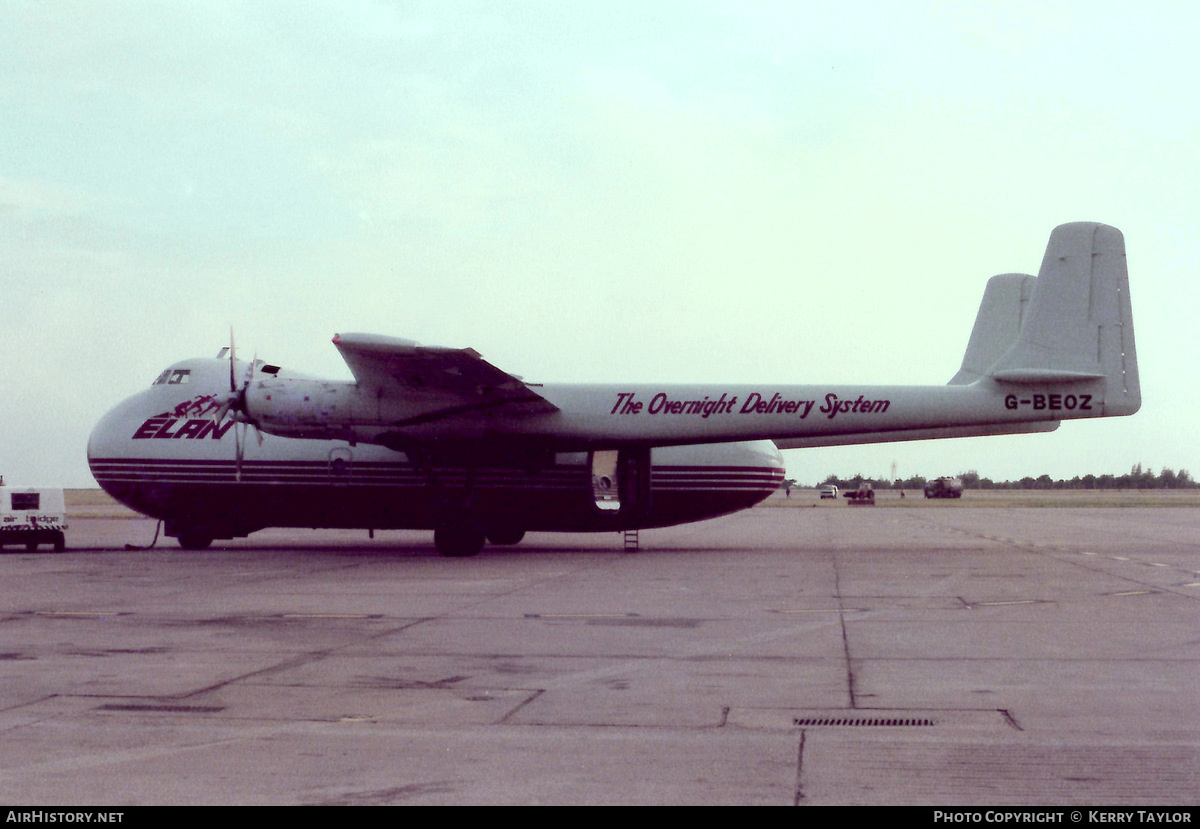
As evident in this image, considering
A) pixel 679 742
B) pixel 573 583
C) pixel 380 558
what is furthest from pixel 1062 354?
pixel 679 742

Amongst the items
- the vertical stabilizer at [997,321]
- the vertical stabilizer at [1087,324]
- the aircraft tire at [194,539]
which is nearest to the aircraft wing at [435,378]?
the aircraft tire at [194,539]

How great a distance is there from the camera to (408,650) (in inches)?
505

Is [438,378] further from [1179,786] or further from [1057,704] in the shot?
[1179,786]

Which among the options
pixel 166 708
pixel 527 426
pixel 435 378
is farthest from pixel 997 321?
pixel 166 708

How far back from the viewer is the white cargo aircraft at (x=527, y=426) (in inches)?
1072

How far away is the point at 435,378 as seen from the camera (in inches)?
1053

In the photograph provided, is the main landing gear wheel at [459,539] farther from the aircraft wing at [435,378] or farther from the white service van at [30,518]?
the white service van at [30,518]

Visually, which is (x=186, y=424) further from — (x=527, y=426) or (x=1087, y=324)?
(x=1087, y=324)

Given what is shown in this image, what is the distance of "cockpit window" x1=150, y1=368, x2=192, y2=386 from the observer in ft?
103

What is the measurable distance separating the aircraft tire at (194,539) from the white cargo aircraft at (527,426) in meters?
0.05

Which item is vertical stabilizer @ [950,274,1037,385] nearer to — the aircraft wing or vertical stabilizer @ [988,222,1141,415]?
vertical stabilizer @ [988,222,1141,415]

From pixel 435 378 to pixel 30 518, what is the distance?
12.6 metres

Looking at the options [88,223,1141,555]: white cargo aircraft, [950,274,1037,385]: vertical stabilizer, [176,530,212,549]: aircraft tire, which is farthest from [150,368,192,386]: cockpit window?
[950,274,1037,385]: vertical stabilizer
